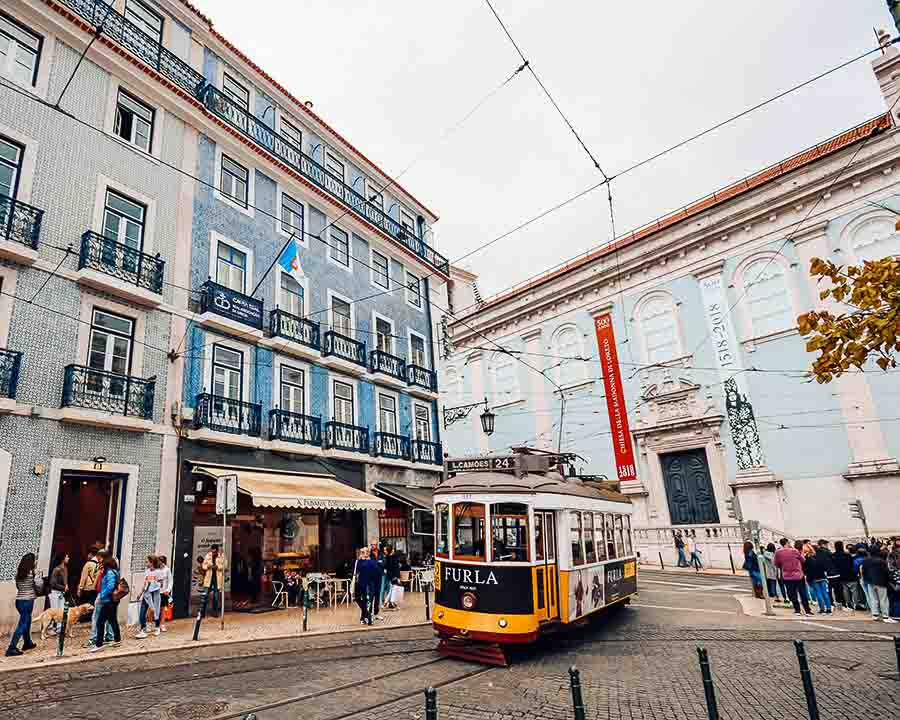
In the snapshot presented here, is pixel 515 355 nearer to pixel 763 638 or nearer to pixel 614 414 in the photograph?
pixel 614 414

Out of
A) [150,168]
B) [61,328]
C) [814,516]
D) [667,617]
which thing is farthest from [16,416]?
[814,516]

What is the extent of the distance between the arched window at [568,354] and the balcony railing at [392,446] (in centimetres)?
1152

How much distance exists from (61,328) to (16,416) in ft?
6.31

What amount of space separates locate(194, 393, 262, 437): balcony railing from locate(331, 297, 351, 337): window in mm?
4564

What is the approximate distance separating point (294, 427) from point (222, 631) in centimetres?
602

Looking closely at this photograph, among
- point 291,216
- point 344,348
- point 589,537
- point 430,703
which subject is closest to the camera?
point 430,703

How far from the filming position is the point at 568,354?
2902 cm

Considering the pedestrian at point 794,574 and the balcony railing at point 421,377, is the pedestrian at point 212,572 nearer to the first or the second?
the balcony railing at point 421,377

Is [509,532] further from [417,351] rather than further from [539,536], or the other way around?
[417,351]

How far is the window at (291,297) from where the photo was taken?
16688 mm

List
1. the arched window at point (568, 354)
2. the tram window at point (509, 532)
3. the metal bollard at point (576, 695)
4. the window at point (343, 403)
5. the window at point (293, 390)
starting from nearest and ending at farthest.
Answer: the metal bollard at point (576, 695), the tram window at point (509, 532), the window at point (293, 390), the window at point (343, 403), the arched window at point (568, 354)

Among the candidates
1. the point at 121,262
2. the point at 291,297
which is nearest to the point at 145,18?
the point at 121,262

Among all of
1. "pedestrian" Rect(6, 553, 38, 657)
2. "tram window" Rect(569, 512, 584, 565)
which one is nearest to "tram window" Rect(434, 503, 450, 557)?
"tram window" Rect(569, 512, 584, 565)

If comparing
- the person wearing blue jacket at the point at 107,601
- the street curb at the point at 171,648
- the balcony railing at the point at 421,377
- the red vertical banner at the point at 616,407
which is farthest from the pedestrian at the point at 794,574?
the person wearing blue jacket at the point at 107,601
